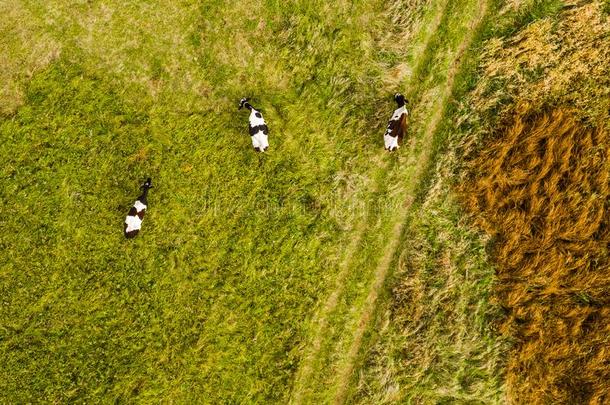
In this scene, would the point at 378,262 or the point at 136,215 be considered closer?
the point at 136,215

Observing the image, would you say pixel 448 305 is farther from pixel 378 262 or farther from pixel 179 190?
pixel 179 190

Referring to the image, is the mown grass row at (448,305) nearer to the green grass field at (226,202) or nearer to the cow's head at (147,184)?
the green grass field at (226,202)

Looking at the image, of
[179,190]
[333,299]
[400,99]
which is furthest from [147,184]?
[400,99]

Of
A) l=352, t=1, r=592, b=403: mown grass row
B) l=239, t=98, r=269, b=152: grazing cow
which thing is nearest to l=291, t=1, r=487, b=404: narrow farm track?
l=352, t=1, r=592, b=403: mown grass row

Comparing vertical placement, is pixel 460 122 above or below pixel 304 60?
below

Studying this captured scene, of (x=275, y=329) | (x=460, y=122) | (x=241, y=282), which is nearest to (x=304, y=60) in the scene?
(x=460, y=122)

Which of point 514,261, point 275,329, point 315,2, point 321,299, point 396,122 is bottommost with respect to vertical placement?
Answer: point 275,329

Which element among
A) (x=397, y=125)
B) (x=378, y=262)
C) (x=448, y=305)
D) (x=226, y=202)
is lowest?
(x=448, y=305)

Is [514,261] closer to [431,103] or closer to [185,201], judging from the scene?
[431,103]
